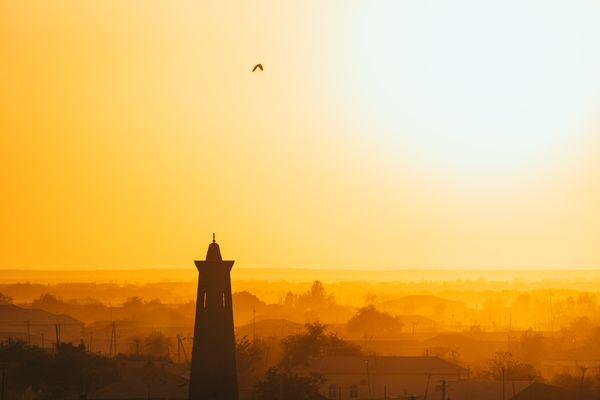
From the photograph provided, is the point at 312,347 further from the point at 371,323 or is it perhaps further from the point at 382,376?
the point at 371,323

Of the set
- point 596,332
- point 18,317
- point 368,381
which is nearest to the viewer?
point 368,381

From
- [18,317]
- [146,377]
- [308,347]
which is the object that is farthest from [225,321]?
[18,317]

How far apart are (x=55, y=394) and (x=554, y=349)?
64.8 metres

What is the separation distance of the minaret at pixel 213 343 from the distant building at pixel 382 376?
103ft

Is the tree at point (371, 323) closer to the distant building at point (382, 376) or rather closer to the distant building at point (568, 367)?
the distant building at point (568, 367)

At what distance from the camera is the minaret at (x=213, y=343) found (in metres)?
60.9

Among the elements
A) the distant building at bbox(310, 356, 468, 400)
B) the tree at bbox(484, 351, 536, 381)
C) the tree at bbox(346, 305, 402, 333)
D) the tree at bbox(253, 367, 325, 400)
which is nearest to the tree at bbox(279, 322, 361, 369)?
the distant building at bbox(310, 356, 468, 400)

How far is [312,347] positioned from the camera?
11006 centimetres

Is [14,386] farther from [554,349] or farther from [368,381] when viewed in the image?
[554,349]

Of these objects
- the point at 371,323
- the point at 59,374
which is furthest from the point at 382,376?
the point at 371,323

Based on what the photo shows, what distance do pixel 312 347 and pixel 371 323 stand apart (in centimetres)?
6825

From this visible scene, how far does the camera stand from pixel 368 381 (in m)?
95.9

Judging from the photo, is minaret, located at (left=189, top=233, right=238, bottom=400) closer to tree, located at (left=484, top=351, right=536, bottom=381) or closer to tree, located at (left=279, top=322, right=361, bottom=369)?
tree, located at (left=484, top=351, right=536, bottom=381)

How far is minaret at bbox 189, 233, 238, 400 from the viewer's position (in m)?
60.9
